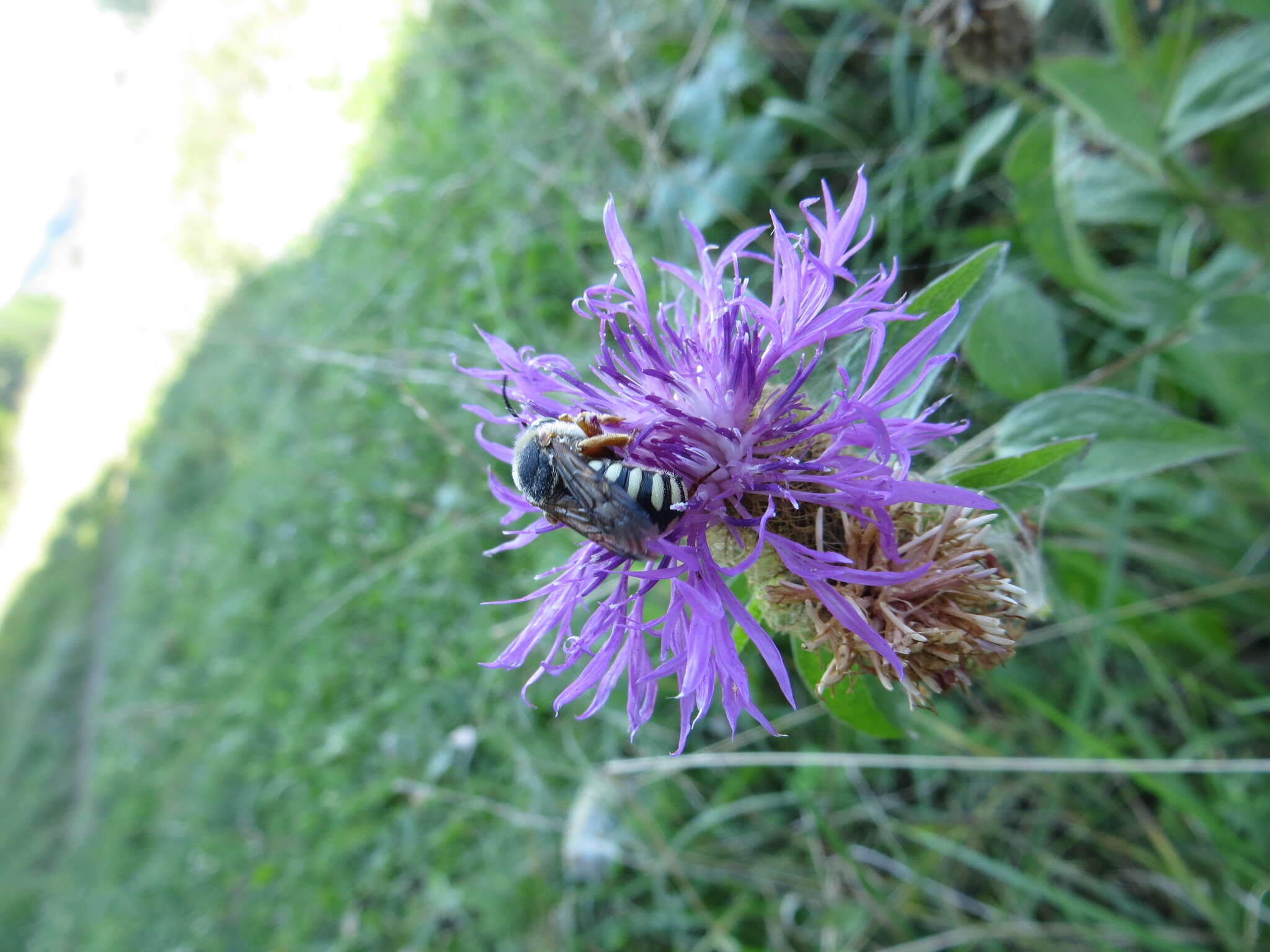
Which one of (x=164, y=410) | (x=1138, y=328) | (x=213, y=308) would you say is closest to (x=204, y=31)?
(x=213, y=308)

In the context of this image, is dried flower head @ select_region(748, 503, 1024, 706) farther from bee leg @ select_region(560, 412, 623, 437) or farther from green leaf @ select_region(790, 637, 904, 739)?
bee leg @ select_region(560, 412, 623, 437)

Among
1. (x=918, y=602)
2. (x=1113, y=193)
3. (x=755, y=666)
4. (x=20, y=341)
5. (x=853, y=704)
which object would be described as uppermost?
(x=918, y=602)

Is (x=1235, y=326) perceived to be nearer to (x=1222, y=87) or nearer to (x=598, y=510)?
(x=1222, y=87)

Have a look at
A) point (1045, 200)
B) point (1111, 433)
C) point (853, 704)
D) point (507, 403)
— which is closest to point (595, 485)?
point (507, 403)

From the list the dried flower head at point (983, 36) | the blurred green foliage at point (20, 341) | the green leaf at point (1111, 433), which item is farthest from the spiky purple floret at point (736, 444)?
the blurred green foliage at point (20, 341)

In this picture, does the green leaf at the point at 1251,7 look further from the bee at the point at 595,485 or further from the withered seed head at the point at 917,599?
the bee at the point at 595,485

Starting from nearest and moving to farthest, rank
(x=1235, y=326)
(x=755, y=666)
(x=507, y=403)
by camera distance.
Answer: (x=507, y=403), (x=1235, y=326), (x=755, y=666)

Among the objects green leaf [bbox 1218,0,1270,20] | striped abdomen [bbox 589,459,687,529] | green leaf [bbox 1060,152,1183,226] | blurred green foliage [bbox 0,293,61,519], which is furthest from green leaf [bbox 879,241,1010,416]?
blurred green foliage [bbox 0,293,61,519]
